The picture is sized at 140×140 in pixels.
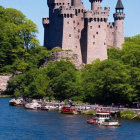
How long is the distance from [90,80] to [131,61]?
33.8ft

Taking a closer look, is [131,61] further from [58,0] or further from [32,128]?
[58,0]

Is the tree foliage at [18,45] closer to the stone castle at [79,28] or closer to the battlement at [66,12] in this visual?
the stone castle at [79,28]

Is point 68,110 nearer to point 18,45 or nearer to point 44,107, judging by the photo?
point 44,107

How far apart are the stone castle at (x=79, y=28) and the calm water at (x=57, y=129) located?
53.3 m

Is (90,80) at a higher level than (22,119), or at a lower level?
higher

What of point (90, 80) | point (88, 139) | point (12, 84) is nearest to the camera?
point (88, 139)

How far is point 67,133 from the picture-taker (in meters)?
71.4

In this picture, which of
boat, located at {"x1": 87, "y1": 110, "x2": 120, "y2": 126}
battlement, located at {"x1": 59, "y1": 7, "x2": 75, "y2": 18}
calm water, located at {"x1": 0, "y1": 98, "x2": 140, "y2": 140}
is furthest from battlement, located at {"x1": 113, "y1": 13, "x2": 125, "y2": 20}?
boat, located at {"x1": 87, "y1": 110, "x2": 120, "y2": 126}

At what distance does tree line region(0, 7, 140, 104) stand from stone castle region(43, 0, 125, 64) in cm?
524

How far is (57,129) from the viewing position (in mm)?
74688

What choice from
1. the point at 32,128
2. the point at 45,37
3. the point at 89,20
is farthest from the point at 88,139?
the point at 45,37

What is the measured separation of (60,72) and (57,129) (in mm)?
40131

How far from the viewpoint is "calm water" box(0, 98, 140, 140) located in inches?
2727

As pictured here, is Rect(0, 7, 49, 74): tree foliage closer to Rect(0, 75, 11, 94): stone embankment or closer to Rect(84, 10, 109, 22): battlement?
Rect(0, 75, 11, 94): stone embankment
